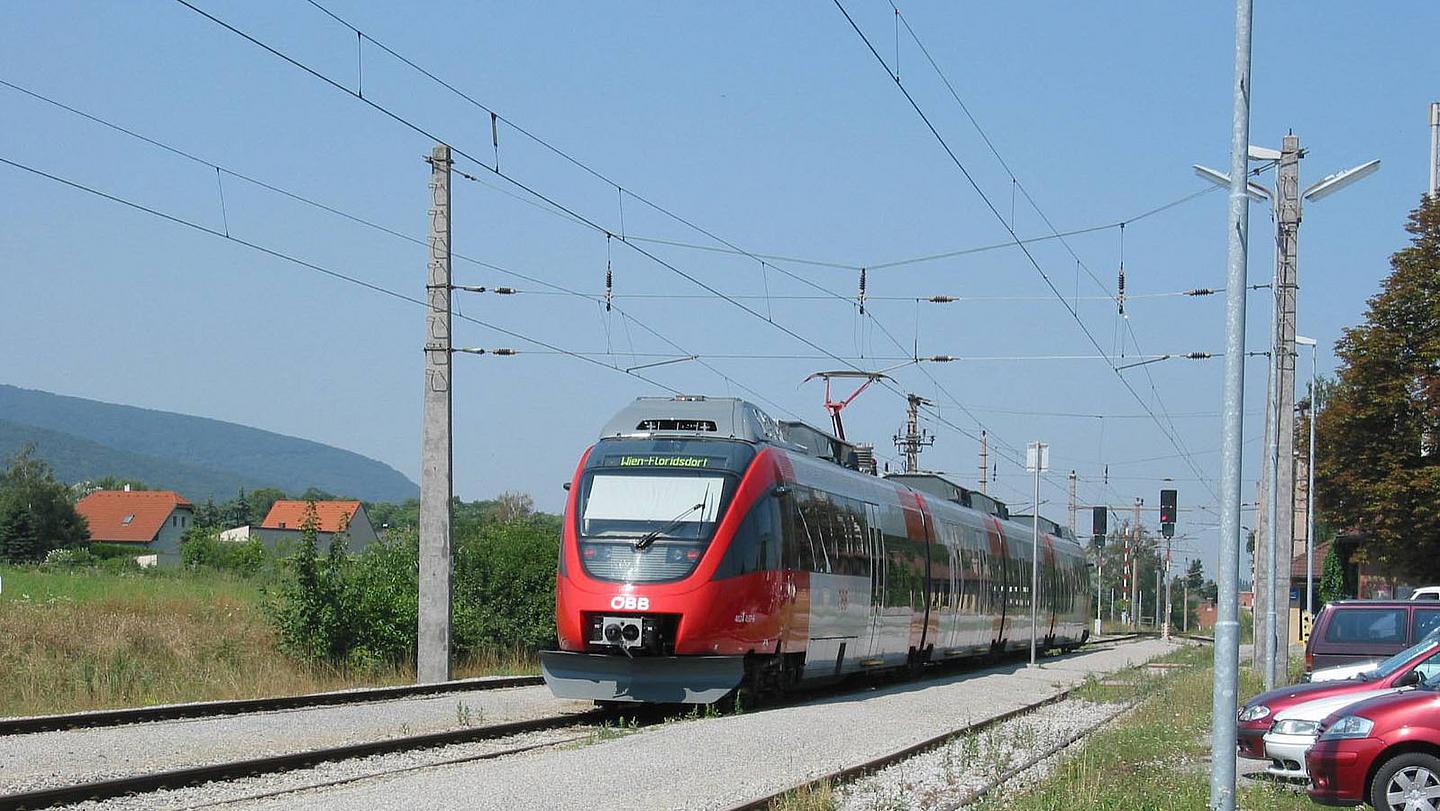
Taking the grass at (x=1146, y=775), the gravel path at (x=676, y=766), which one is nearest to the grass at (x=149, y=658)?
the gravel path at (x=676, y=766)

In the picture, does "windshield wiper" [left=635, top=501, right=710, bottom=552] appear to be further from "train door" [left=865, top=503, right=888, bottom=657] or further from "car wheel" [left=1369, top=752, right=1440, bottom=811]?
"car wheel" [left=1369, top=752, right=1440, bottom=811]

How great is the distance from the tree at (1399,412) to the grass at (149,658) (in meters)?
25.4

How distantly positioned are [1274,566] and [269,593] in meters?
16.1

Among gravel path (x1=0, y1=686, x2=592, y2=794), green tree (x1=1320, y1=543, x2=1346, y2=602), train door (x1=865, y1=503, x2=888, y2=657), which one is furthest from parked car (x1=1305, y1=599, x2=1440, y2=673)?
green tree (x1=1320, y1=543, x2=1346, y2=602)

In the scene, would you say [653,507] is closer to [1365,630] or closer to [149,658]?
[149,658]

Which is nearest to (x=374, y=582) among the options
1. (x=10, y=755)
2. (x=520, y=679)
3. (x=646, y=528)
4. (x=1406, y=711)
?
(x=520, y=679)

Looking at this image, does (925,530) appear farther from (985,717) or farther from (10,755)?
(10,755)

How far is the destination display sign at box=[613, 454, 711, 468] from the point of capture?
63.9ft

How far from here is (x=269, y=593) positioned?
25.8 meters

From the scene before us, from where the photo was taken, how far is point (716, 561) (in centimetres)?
1870

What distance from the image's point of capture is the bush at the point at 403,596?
81.3ft

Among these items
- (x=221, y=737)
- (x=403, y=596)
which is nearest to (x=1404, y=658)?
(x=221, y=737)

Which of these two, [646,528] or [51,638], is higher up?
[646,528]

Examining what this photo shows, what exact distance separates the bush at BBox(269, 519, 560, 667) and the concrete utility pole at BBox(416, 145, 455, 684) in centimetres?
55
